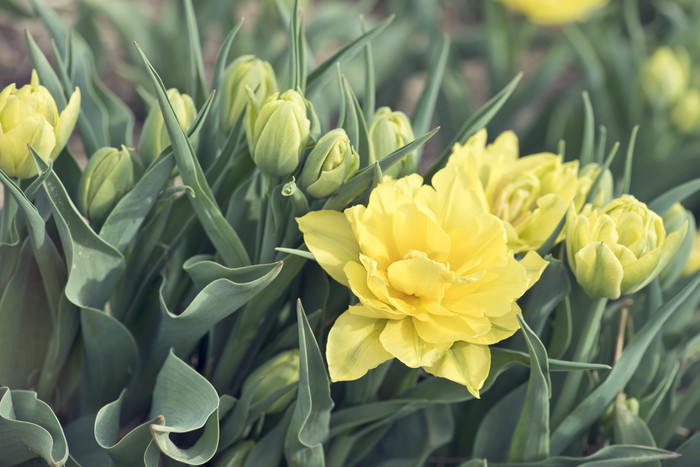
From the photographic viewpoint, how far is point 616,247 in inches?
29.7

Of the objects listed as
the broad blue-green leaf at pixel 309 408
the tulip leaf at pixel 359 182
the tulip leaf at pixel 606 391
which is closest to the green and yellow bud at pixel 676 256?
the tulip leaf at pixel 606 391

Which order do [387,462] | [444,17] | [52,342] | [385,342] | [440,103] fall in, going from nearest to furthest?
[385,342] → [52,342] → [387,462] → [440,103] → [444,17]

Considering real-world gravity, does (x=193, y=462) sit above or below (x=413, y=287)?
below

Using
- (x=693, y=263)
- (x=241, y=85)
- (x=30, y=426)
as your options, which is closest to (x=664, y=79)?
(x=693, y=263)

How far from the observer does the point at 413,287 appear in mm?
730

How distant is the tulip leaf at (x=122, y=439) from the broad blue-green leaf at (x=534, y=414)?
0.38 metres

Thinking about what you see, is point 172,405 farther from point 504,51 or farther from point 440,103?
point 504,51

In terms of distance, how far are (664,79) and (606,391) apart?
946mm

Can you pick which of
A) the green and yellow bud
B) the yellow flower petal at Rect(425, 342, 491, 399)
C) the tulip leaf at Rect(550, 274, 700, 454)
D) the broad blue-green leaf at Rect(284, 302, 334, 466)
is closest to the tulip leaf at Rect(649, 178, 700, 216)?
the green and yellow bud

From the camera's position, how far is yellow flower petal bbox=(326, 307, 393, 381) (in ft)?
2.41

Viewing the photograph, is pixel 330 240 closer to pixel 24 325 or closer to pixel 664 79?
pixel 24 325

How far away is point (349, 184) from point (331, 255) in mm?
75

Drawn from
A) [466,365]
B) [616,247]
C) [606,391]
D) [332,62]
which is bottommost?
[606,391]

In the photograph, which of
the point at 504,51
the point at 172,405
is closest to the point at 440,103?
the point at 504,51
